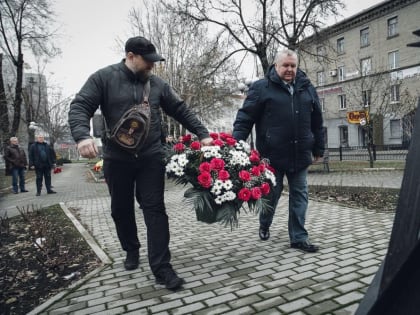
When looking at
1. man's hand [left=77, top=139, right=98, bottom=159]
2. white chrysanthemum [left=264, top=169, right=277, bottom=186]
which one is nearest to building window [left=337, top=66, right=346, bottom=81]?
white chrysanthemum [left=264, top=169, right=277, bottom=186]

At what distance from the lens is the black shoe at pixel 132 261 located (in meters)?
3.63

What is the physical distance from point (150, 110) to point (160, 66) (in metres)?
17.5

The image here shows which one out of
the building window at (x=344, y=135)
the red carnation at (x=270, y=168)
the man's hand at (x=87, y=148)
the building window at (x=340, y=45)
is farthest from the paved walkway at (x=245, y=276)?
the building window at (x=340, y=45)

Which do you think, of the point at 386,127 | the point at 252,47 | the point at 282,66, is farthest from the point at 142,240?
the point at 386,127

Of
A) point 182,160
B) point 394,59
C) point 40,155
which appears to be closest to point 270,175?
point 182,160

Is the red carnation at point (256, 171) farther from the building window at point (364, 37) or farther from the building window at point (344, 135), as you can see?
the building window at point (364, 37)

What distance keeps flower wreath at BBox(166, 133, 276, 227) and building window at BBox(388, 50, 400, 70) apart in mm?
34149

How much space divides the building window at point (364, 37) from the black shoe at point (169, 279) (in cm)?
3758

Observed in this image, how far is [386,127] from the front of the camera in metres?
31.2

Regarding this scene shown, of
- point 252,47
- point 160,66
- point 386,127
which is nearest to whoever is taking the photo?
point 252,47

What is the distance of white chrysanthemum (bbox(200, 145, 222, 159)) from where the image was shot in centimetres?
345

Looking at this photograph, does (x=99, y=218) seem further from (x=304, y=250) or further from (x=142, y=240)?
(x=304, y=250)

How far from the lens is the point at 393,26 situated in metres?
32.6

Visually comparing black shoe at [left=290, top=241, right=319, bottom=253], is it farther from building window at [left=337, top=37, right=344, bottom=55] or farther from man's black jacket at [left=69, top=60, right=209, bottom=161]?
building window at [left=337, top=37, right=344, bottom=55]
